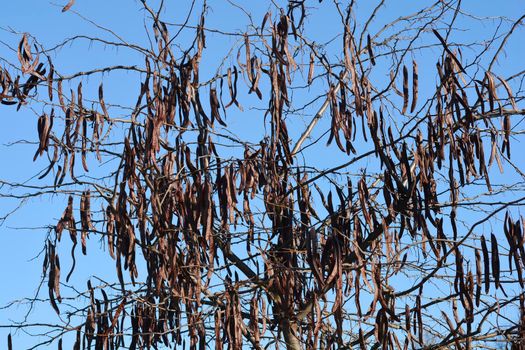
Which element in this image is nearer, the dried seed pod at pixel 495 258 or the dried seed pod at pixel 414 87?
the dried seed pod at pixel 495 258

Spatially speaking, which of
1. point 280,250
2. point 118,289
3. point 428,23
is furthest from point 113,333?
point 428,23

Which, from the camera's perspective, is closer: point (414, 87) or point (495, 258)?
point (495, 258)

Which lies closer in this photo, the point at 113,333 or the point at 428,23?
the point at 113,333

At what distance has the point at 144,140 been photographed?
4.84 meters

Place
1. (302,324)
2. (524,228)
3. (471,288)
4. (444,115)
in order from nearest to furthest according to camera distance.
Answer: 1. (524,228)
2. (471,288)
3. (444,115)
4. (302,324)

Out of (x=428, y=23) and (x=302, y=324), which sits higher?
(x=428, y=23)

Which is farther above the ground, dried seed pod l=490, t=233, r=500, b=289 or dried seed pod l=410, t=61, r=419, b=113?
dried seed pod l=410, t=61, r=419, b=113

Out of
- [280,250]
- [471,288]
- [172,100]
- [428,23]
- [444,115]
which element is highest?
[428,23]

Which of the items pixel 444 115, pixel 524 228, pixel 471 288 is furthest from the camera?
pixel 444 115

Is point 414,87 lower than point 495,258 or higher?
higher

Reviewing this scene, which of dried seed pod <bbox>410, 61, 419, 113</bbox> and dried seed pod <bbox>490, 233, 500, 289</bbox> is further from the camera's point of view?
dried seed pod <bbox>410, 61, 419, 113</bbox>

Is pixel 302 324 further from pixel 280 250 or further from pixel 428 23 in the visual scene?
pixel 428 23

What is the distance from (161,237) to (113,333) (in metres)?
0.51

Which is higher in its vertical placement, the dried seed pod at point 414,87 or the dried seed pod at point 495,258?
the dried seed pod at point 414,87
